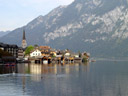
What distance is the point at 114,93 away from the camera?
73875 millimetres

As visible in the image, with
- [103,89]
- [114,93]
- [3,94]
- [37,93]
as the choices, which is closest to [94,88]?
[103,89]

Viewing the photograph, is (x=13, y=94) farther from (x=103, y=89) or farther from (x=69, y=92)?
(x=103, y=89)

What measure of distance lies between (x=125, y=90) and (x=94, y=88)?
7102 mm

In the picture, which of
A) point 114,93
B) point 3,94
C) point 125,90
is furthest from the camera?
point 125,90

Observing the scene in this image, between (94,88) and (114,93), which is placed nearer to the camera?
(114,93)

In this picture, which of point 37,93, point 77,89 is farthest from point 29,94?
point 77,89

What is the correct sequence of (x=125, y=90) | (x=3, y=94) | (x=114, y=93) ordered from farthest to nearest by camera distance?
(x=125, y=90) < (x=114, y=93) < (x=3, y=94)

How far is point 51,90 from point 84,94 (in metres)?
8.67

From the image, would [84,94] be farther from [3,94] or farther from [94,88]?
[3,94]

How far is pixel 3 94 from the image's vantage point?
6938 centimetres

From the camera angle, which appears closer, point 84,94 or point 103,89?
→ point 84,94

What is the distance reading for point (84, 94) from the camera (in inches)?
2793

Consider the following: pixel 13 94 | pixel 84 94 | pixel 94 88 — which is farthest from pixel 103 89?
pixel 13 94

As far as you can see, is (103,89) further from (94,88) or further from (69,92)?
(69,92)
